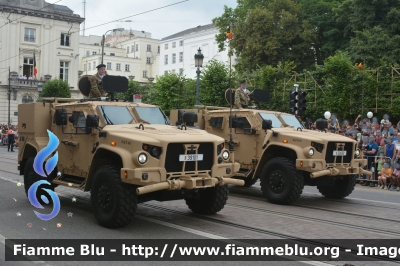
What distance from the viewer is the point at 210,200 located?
10.2 metres

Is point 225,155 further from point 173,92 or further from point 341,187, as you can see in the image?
point 173,92

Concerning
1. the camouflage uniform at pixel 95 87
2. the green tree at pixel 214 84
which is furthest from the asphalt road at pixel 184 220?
the green tree at pixel 214 84

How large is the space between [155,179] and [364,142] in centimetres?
1196

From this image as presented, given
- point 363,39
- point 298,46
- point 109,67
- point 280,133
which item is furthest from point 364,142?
point 109,67

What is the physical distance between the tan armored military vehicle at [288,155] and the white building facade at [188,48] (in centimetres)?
5695

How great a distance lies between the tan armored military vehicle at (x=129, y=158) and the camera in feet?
28.4

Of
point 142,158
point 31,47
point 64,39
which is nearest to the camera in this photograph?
point 142,158

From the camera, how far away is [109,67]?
81812 mm

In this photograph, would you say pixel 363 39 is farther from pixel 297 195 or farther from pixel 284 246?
pixel 284 246

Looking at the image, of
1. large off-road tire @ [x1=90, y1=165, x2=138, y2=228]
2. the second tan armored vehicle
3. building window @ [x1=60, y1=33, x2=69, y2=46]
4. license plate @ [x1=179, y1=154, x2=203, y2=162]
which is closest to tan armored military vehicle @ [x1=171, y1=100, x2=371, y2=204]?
the second tan armored vehicle

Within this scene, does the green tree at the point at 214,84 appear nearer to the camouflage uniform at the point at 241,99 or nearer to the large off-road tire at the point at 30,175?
the camouflage uniform at the point at 241,99

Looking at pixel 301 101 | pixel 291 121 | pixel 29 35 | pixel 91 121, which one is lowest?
pixel 91 121

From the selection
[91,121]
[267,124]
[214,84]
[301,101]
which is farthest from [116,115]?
[214,84]

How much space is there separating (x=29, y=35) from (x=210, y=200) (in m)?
58.3
